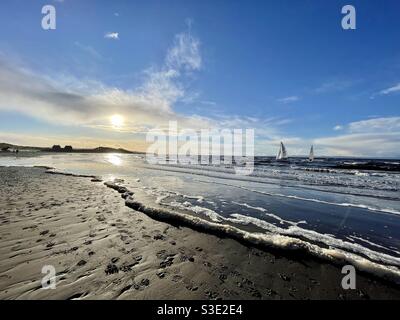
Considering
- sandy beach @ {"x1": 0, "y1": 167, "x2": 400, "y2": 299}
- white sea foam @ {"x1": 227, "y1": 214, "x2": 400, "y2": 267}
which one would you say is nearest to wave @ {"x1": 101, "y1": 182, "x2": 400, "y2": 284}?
white sea foam @ {"x1": 227, "y1": 214, "x2": 400, "y2": 267}

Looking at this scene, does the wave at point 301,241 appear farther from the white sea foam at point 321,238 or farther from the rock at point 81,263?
the rock at point 81,263

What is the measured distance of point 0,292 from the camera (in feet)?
12.9

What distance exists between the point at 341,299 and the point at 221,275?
2.22 m

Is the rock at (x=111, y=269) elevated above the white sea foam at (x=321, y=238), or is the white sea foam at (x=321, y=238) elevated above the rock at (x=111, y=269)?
the rock at (x=111, y=269)

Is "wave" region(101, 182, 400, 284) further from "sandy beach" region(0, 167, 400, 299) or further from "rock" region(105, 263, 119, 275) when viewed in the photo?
"rock" region(105, 263, 119, 275)

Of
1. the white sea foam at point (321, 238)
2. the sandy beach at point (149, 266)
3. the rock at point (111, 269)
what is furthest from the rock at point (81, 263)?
the white sea foam at point (321, 238)

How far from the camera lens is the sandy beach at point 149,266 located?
4.12 metres

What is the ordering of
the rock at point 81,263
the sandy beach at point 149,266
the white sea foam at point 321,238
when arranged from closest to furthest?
1. the sandy beach at point 149,266
2. the rock at point 81,263
3. the white sea foam at point 321,238

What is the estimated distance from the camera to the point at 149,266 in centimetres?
496

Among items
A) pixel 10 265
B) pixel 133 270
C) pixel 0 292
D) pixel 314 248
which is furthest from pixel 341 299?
pixel 10 265

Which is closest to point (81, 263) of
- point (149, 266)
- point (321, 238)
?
point (149, 266)

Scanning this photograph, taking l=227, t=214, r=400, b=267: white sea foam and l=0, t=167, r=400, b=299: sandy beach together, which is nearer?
l=0, t=167, r=400, b=299: sandy beach

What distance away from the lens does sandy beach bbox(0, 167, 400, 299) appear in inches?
162
